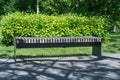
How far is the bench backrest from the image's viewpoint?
937 cm

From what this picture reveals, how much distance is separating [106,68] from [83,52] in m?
2.62

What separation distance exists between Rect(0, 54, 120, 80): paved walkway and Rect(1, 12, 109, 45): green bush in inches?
139

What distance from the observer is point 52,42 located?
31.3 feet

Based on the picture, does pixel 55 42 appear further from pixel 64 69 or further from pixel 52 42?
pixel 64 69

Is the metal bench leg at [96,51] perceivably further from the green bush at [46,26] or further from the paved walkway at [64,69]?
the green bush at [46,26]

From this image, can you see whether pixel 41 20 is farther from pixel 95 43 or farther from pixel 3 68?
pixel 3 68

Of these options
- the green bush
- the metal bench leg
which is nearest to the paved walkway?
the metal bench leg

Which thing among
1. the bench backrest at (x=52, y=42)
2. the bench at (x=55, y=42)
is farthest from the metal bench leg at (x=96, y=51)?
the bench backrest at (x=52, y=42)

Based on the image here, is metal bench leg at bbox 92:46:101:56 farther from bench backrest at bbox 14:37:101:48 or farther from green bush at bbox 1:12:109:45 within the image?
green bush at bbox 1:12:109:45

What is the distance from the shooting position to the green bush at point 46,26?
1254 cm

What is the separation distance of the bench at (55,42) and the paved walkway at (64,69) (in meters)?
0.55

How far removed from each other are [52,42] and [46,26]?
10.8 ft

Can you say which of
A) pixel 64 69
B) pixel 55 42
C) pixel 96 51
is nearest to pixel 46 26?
pixel 55 42

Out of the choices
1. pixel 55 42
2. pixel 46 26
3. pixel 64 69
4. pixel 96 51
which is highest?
pixel 46 26
